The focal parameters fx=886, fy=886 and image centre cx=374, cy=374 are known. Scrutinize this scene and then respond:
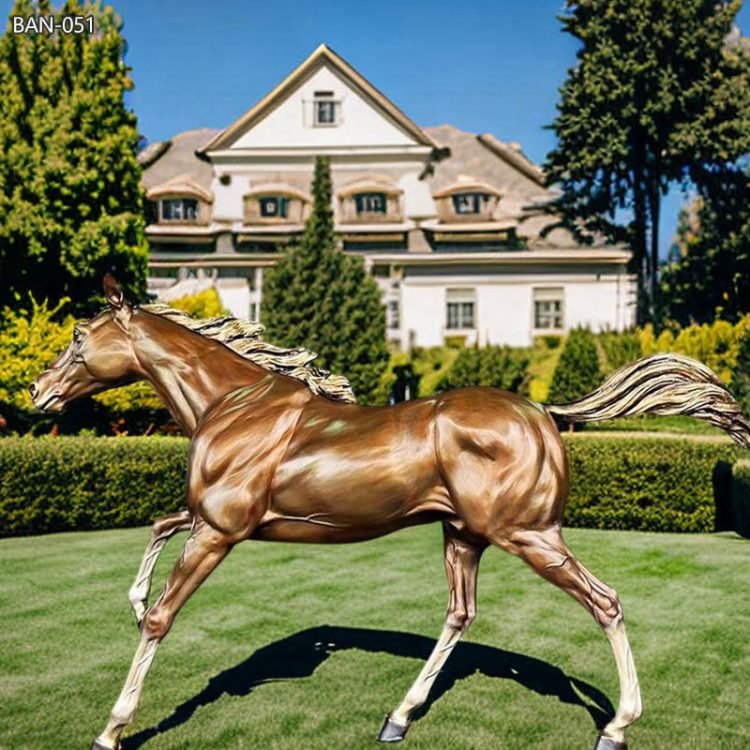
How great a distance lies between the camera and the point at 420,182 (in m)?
34.7

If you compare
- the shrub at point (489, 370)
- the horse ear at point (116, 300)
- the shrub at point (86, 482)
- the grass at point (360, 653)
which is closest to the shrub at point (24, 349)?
the shrub at point (86, 482)

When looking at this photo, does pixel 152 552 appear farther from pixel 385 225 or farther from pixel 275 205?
pixel 275 205

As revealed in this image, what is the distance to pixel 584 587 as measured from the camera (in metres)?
4.77

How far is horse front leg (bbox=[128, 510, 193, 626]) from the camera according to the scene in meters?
5.44

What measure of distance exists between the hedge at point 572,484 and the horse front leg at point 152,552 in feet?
26.6

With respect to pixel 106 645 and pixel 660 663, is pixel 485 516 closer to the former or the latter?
pixel 660 663

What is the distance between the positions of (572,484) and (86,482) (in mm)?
7395

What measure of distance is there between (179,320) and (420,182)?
98.4 feet

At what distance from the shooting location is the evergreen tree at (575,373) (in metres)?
22.7

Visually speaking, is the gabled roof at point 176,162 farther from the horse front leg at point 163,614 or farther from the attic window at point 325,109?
the horse front leg at point 163,614

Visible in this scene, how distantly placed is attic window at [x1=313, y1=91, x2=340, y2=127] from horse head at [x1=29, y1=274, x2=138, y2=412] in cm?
3078

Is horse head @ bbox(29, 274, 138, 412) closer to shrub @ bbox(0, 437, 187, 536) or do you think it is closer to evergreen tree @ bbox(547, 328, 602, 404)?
shrub @ bbox(0, 437, 187, 536)

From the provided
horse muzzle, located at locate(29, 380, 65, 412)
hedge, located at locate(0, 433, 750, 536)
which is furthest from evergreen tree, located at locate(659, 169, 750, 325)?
horse muzzle, located at locate(29, 380, 65, 412)

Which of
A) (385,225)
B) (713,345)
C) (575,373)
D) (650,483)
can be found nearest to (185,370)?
(650,483)
